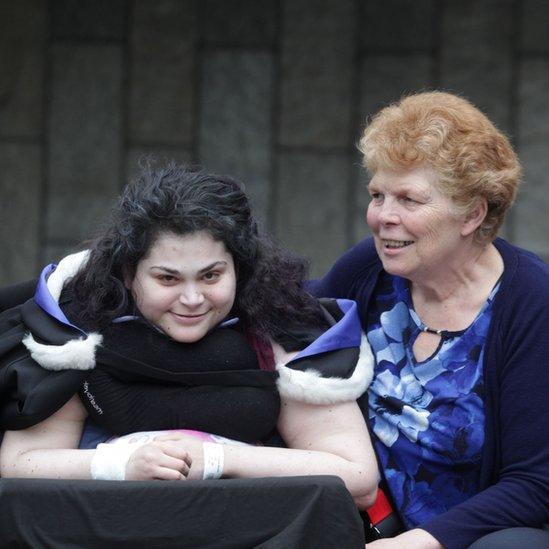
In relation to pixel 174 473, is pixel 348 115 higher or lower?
higher

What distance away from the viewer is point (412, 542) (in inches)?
119

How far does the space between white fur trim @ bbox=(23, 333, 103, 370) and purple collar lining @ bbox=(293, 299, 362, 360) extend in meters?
0.43

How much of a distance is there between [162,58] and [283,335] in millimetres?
2803

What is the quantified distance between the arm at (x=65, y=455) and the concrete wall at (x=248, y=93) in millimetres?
2745

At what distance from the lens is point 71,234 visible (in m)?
5.82

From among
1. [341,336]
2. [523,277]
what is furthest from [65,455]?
[523,277]

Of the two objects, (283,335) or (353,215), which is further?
(353,215)

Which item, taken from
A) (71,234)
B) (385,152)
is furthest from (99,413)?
(71,234)

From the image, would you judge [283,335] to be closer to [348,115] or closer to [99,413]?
[99,413]

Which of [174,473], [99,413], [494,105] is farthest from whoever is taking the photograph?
[494,105]

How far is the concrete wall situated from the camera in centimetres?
573

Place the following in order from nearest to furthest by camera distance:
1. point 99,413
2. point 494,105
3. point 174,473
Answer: point 174,473 → point 99,413 → point 494,105

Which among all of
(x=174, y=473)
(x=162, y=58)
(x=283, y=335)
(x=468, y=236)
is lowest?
(x=174, y=473)

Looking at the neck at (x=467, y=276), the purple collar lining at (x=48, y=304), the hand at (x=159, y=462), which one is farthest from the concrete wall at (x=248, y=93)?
the hand at (x=159, y=462)
